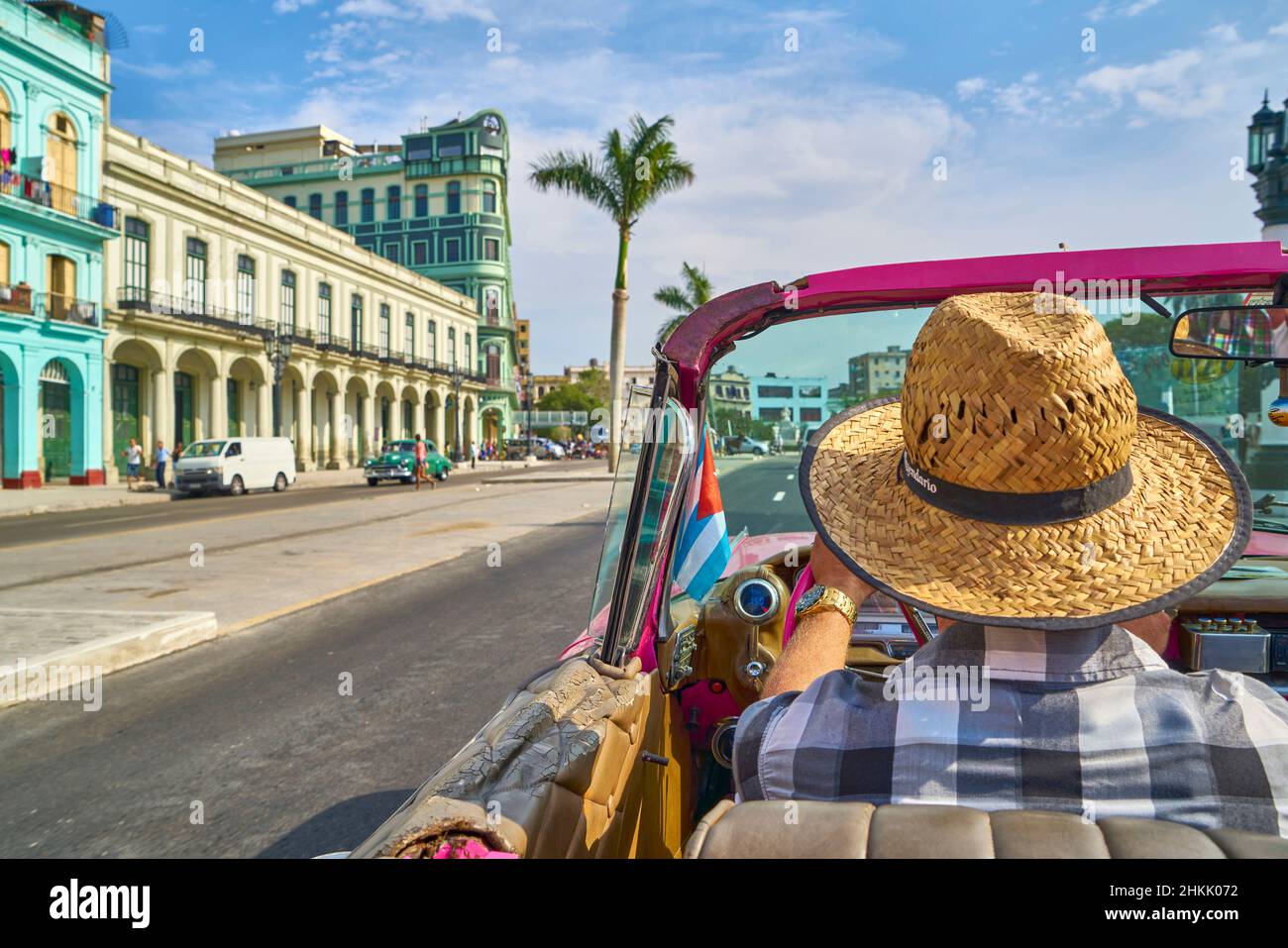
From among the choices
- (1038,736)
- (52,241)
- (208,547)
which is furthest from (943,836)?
(52,241)

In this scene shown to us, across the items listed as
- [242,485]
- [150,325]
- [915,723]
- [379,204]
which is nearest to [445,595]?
[915,723]

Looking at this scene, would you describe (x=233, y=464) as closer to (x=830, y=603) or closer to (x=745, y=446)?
(x=745, y=446)

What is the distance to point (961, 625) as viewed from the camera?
4.98ft

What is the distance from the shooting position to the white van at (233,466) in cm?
2762

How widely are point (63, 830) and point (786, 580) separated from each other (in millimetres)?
3002

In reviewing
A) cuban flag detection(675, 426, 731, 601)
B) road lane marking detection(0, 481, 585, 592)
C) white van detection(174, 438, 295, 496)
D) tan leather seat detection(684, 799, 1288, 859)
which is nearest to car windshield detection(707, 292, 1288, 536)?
cuban flag detection(675, 426, 731, 601)

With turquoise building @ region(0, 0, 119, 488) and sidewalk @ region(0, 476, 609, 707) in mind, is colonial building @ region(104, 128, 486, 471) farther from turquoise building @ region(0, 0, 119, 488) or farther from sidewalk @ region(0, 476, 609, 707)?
sidewalk @ region(0, 476, 609, 707)

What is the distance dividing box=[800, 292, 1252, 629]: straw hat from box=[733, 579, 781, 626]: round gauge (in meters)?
0.95

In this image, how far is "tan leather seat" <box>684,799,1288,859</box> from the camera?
3.62 feet

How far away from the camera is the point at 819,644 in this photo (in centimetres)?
168

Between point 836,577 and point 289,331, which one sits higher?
point 289,331

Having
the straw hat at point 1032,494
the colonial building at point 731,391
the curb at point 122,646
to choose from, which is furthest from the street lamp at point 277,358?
the straw hat at point 1032,494

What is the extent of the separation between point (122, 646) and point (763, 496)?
511 cm

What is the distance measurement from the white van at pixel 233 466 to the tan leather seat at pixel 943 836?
29677 millimetres
